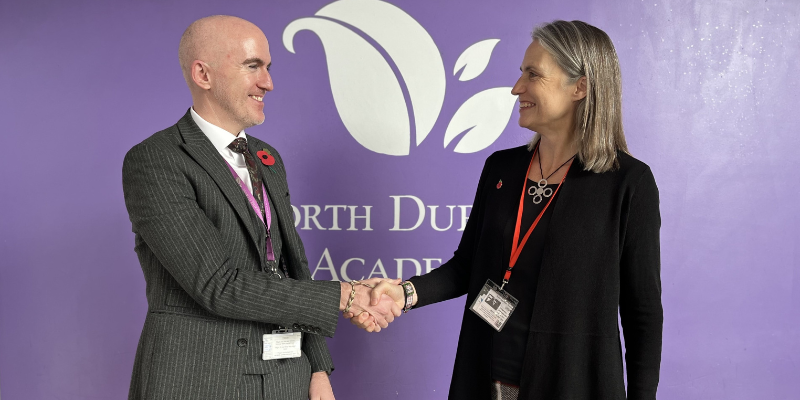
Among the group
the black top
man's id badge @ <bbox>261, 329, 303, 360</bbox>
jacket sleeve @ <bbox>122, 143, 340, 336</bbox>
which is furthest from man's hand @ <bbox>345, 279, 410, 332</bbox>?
the black top

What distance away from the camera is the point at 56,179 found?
10.4 feet

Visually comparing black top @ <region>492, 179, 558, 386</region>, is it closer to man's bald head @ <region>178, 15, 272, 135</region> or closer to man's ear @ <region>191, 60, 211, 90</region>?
man's bald head @ <region>178, 15, 272, 135</region>

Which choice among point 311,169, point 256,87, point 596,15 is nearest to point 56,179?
point 311,169

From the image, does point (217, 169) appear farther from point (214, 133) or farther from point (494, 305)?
point (494, 305)

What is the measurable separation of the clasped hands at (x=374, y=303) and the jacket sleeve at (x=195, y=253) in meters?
0.27

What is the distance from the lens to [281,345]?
1740 mm

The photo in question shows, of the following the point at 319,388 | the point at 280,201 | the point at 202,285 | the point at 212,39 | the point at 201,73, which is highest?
the point at 212,39

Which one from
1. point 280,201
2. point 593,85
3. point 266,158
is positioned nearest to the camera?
point 593,85

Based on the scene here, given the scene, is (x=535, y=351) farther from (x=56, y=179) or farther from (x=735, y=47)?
(x=56, y=179)

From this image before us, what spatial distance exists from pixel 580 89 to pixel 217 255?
1191 mm

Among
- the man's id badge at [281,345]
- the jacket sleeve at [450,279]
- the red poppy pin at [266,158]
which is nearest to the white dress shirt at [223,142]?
the red poppy pin at [266,158]

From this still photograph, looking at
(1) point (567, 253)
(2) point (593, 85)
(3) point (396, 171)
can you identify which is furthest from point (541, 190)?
(3) point (396, 171)

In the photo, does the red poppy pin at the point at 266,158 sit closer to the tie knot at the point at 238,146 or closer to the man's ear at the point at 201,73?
the tie knot at the point at 238,146

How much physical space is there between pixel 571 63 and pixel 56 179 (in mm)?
2769
